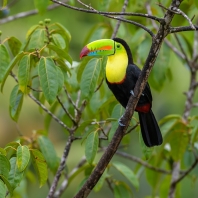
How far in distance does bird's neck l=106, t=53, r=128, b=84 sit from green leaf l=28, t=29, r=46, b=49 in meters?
0.40

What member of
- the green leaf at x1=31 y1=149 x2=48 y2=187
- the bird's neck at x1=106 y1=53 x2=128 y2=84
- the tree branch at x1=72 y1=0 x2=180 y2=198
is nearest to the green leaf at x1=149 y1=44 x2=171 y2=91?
the bird's neck at x1=106 y1=53 x2=128 y2=84

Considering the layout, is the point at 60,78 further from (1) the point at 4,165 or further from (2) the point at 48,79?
(1) the point at 4,165

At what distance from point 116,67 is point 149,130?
15.9 inches

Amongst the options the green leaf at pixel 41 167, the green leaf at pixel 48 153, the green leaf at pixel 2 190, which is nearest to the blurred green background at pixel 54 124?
the green leaf at pixel 48 153

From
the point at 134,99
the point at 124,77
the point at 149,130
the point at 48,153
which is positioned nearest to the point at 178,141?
the point at 149,130

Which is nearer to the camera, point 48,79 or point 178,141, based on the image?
point 48,79

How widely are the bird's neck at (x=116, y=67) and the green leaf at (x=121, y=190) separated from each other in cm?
66

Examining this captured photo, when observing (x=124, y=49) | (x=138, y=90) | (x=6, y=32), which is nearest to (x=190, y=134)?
(x=124, y=49)

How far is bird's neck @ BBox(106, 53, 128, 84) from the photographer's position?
131 inches

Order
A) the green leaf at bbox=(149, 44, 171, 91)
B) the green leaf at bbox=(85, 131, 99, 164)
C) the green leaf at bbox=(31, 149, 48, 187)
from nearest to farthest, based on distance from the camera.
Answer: the green leaf at bbox=(31, 149, 48, 187)
the green leaf at bbox=(85, 131, 99, 164)
the green leaf at bbox=(149, 44, 171, 91)

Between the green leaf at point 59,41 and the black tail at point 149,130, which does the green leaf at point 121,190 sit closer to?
the black tail at point 149,130

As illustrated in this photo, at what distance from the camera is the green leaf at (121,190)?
3.56 metres

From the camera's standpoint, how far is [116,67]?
3334mm

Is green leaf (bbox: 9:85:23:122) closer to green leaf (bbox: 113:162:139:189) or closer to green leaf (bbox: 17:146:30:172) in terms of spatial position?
green leaf (bbox: 17:146:30:172)
